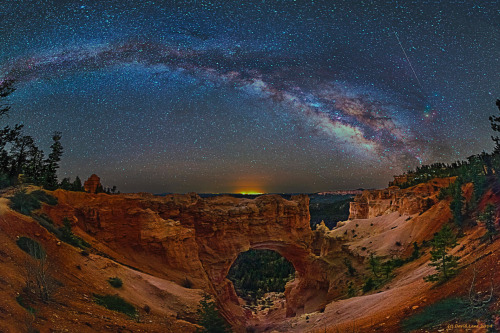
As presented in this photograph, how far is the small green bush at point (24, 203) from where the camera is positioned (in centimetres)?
1667

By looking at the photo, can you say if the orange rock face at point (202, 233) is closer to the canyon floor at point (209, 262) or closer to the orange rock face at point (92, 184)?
the canyon floor at point (209, 262)

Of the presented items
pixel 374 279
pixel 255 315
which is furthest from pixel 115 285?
pixel 255 315

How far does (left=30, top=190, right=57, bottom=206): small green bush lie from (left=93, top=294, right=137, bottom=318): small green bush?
37.7 ft

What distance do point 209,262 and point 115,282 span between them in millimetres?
20381

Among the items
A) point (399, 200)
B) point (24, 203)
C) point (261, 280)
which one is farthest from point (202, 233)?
point (399, 200)

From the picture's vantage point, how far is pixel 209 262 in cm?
3431

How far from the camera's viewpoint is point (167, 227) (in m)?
27.5

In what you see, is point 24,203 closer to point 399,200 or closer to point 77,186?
point 77,186

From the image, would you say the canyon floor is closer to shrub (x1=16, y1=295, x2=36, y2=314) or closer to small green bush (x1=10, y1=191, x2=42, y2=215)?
shrub (x1=16, y1=295, x2=36, y2=314)

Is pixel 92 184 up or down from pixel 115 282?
up

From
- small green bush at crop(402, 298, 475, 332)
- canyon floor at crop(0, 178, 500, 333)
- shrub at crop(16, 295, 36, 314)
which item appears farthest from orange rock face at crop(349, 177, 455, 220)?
shrub at crop(16, 295, 36, 314)

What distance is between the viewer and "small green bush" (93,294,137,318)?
11798 mm

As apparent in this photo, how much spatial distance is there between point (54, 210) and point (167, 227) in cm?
941

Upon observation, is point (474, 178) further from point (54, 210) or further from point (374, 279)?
point (54, 210)
